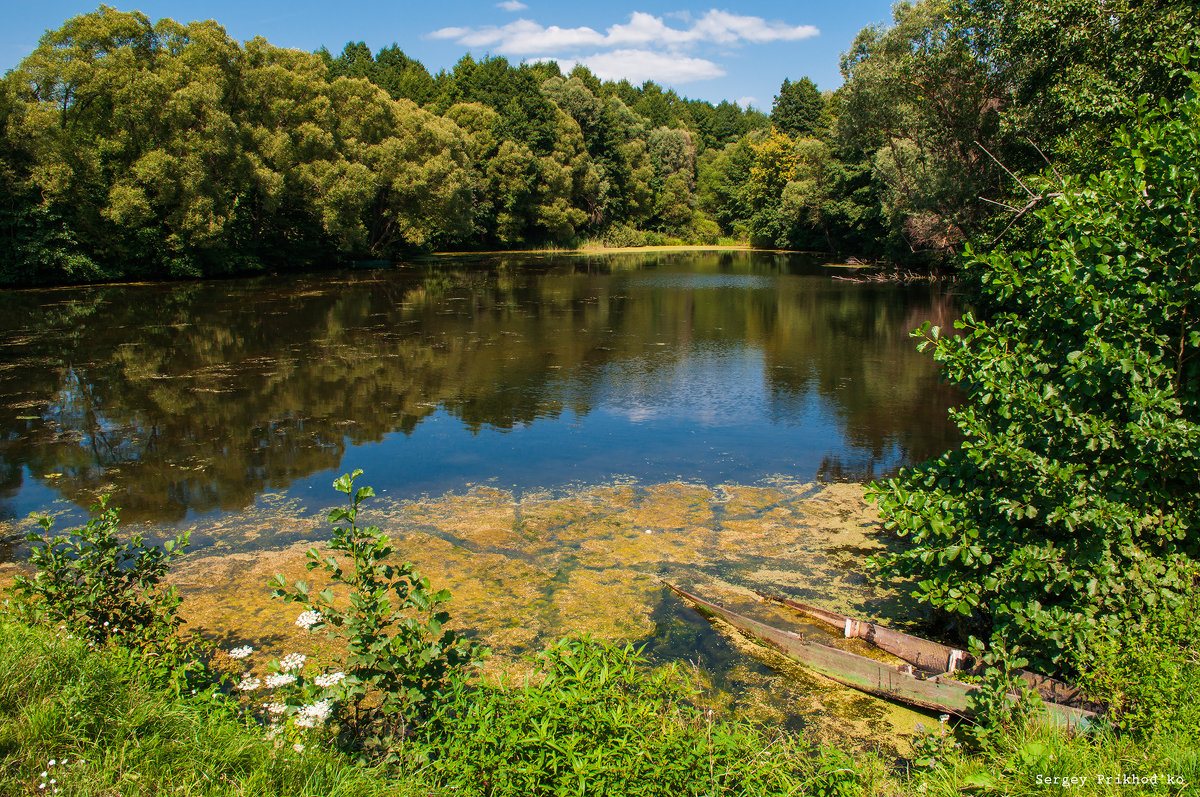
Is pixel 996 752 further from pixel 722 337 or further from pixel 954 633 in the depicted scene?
pixel 722 337

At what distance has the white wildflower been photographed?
466 centimetres

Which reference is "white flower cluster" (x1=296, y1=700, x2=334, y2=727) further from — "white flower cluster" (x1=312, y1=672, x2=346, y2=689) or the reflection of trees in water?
the reflection of trees in water

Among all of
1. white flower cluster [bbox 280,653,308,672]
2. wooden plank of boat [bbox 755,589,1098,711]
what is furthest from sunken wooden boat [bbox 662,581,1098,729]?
white flower cluster [bbox 280,653,308,672]

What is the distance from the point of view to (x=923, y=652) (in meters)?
5.18

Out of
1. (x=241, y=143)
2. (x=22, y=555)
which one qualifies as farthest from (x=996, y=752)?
(x=241, y=143)

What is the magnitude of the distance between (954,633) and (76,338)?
20.5 m

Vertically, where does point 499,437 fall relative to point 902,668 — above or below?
above

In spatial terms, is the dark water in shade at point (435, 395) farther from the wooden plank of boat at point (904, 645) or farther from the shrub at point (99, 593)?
the shrub at point (99, 593)

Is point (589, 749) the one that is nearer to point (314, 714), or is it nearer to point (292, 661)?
point (314, 714)

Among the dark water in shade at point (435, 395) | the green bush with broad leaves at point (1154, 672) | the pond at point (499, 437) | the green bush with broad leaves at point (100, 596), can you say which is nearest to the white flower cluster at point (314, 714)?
the green bush with broad leaves at point (100, 596)

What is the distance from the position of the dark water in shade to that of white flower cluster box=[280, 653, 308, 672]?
3.77 metres

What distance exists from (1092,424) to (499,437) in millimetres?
8150

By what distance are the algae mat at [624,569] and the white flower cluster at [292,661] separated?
13.1 inches

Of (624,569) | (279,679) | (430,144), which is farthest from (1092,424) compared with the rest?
(430,144)
